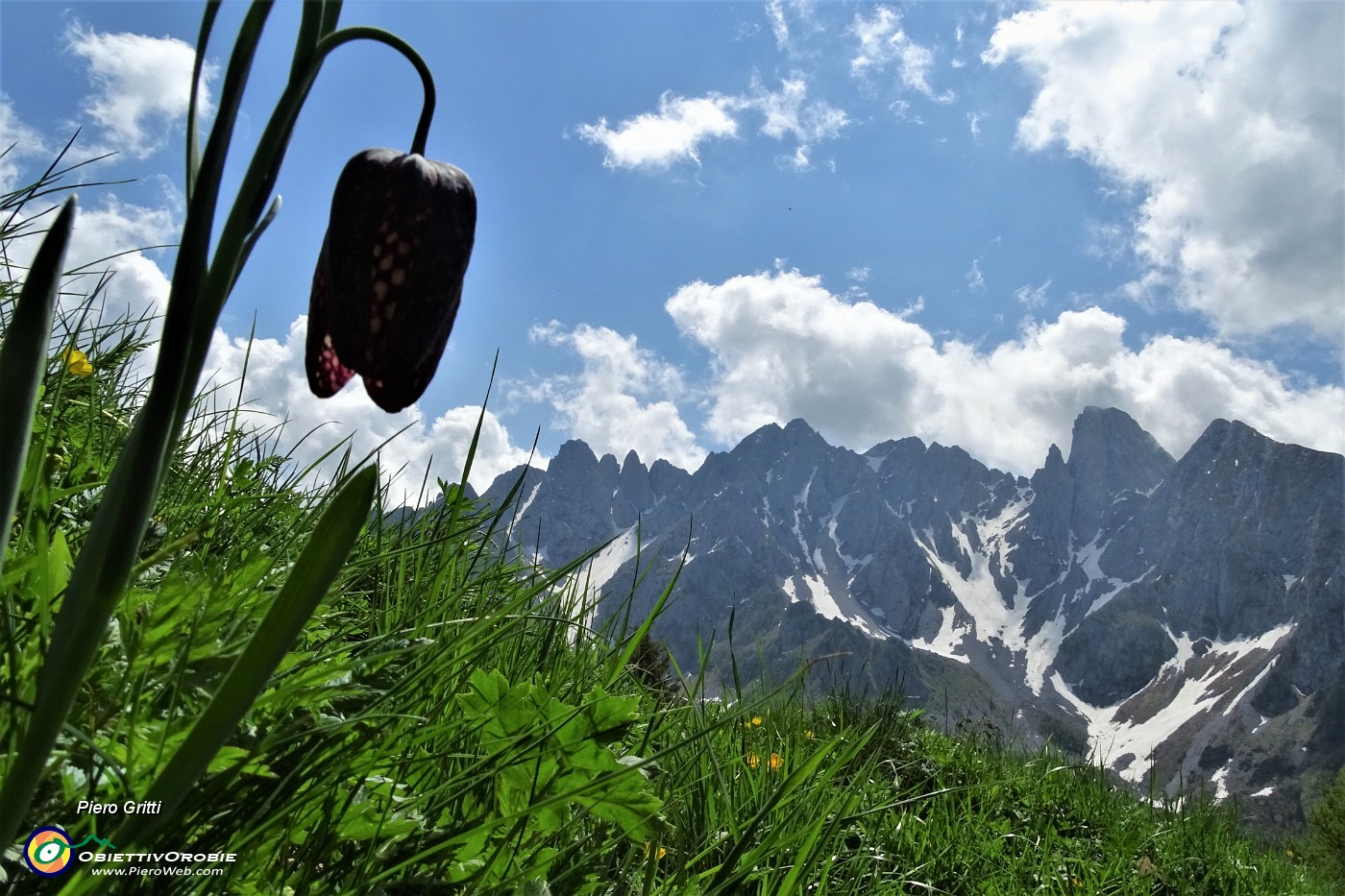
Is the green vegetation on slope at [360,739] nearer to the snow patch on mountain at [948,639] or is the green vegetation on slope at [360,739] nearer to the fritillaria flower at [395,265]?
the fritillaria flower at [395,265]

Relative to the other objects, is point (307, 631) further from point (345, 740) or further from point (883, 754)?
point (883, 754)

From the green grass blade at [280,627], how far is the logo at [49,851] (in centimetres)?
30

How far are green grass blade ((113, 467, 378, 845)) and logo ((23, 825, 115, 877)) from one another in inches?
12.0

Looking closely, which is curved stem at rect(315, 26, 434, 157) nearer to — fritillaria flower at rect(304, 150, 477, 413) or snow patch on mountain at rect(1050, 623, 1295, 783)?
fritillaria flower at rect(304, 150, 477, 413)

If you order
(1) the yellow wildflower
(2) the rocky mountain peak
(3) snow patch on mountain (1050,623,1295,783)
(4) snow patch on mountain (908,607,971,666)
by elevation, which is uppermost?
(2) the rocky mountain peak

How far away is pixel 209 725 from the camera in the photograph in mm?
752

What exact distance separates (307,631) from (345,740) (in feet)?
0.91

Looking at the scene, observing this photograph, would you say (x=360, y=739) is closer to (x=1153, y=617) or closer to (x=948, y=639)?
(x=1153, y=617)

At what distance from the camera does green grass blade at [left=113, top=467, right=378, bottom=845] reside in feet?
2.46

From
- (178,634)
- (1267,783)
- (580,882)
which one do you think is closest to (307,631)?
(178,634)

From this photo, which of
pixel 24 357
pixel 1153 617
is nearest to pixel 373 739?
pixel 24 357

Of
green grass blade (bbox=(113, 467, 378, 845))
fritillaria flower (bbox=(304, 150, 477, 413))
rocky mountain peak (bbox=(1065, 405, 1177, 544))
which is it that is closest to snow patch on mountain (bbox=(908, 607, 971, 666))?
rocky mountain peak (bbox=(1065, 405, 1177, 544))

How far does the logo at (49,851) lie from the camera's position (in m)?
0.95

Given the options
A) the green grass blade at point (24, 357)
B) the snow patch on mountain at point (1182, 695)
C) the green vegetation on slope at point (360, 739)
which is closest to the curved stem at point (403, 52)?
the green grass blade at point (24, 357)
